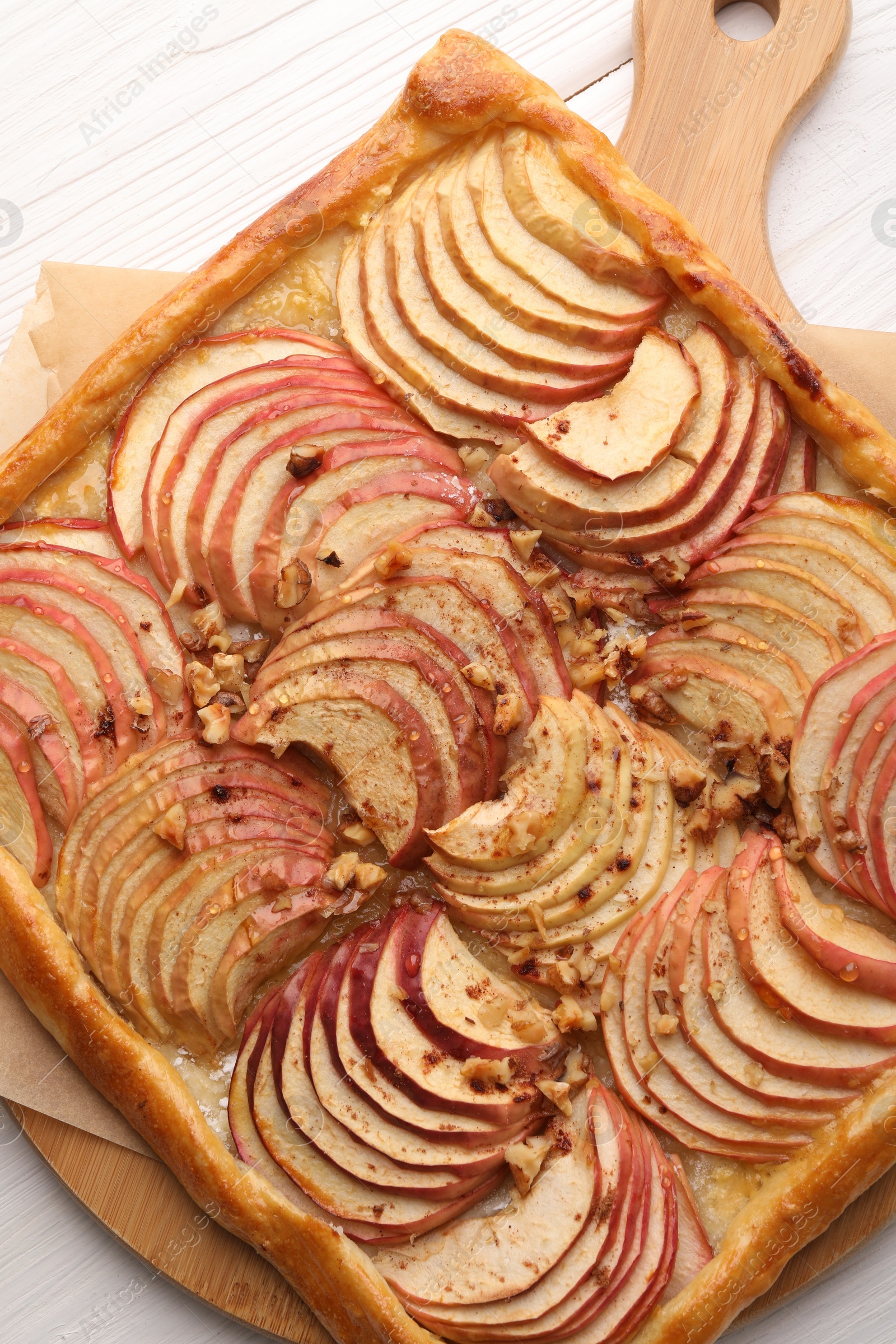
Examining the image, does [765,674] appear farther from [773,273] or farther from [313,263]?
[313,263]

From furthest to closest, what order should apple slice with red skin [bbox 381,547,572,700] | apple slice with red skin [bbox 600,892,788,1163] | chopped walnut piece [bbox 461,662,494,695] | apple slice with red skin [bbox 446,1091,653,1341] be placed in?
apple slice with red skin [bbox 381,547,572,700]
chopped walnut piece [bbox 461,662,494,695]
apple slice with red skin [bbox 600,892,788,1163]
apple slice with red skin [bbox 446,1091,653,1341]

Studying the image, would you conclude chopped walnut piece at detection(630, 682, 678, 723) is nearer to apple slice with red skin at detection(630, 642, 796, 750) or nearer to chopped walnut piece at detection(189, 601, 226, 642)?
apple slice with red skin at detection(630, 642, 796, 750)

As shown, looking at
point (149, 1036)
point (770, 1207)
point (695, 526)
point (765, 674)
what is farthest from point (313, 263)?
point (770, 1207)

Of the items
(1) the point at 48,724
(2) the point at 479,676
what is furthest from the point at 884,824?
(1) the point at 48,724

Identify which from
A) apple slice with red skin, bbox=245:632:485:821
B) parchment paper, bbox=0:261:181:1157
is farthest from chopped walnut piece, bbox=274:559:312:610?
parchment paper, bbox=0:261:181:1157

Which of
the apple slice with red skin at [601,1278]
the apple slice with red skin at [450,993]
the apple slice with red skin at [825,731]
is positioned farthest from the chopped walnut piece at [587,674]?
the apple slice with red skin at [601,1278]

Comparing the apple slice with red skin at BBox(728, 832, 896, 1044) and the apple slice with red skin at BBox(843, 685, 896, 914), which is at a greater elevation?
the apple slice with red skin at BBox(843, 685, 896, 914)

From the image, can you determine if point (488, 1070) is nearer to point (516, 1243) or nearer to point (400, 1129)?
point (400, 1129)
